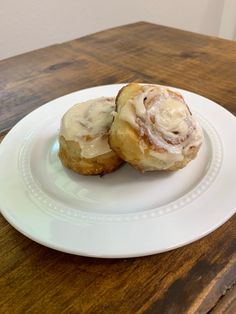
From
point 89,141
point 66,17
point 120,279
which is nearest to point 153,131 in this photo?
point 89,141

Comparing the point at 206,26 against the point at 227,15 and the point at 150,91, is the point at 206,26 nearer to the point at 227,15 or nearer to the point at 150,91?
the point at 227,15

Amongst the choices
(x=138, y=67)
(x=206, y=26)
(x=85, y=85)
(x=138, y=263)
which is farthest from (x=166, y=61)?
(x=206, y=26)

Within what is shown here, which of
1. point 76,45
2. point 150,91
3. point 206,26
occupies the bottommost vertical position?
point 206,26

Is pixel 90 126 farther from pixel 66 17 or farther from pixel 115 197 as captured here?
pixel 66 17

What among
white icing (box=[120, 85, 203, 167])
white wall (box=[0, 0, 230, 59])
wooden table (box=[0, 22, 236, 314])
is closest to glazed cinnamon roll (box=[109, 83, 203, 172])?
white icing (box=[120, 85, 203, 167])

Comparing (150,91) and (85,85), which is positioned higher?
(150,91)

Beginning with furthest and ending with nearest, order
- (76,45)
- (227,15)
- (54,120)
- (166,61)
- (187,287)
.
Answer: (227,15) → (76,45) → (166,61) → (54,120) → (187,287)
